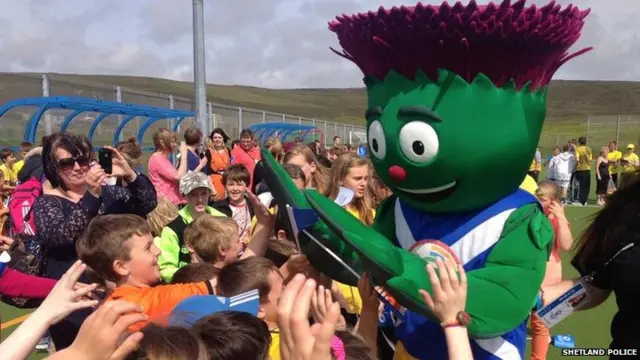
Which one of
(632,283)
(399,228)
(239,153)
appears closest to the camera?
(632,283)

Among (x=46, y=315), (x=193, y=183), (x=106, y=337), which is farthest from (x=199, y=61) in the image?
(x=106, y=337)

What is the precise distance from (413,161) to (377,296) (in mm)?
538

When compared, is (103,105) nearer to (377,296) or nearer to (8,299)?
(8,299)

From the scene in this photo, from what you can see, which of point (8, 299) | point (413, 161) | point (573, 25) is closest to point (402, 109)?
point (413, 161)

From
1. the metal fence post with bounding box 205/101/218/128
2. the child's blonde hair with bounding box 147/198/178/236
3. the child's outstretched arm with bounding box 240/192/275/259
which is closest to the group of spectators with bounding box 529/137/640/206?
the metal fence post with bounding box 205/101/218/128

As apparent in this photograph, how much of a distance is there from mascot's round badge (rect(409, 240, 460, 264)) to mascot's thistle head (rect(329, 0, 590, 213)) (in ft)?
0.48

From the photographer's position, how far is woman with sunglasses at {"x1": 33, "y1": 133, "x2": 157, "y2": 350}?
2.88 metres

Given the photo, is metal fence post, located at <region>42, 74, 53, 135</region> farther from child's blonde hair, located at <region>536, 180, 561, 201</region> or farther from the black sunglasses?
child's blonde hair, located at <region>536, 180, 561, 201</region>

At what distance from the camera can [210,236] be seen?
3242 mm

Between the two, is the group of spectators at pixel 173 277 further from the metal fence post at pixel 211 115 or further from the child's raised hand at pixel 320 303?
the metal fence post at pixel 211 115

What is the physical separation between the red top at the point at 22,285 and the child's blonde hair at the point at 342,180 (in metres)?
1.73

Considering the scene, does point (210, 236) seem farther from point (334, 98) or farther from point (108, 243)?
point (334, 98)

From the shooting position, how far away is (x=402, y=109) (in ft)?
6.65

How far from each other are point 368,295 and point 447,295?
1.95 feet
